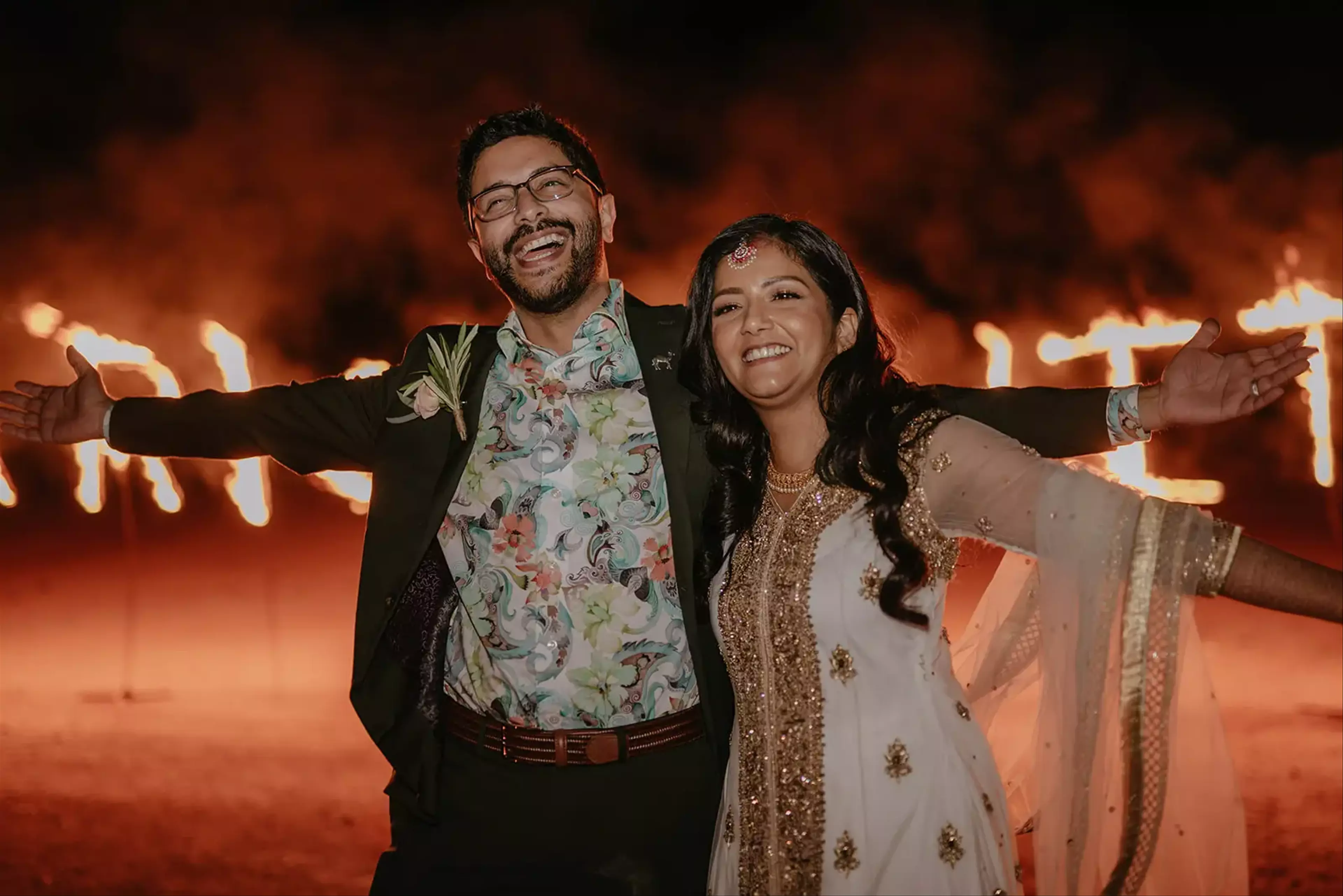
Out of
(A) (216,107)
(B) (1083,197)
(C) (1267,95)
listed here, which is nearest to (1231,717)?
(B) (1083,197)

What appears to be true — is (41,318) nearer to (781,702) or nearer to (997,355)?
(997,355)

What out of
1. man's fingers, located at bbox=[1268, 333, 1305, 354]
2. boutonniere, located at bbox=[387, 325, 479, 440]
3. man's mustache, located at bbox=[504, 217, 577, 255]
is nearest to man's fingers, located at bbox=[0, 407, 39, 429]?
boutonniere, located at bbox=[387, 325, 479, 440]

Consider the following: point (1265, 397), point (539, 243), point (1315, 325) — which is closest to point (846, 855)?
point (1265, 397)

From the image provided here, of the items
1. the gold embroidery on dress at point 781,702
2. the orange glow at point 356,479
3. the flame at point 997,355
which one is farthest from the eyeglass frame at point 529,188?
the flame at point 997,355

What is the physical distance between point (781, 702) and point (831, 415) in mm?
517

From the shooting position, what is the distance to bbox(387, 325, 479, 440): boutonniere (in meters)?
2.18

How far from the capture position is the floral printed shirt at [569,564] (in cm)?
203

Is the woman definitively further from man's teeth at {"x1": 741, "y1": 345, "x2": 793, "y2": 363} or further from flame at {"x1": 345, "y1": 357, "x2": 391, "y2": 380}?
flame at {"x1": 345, "y1": 357, "x2": 391, "y2": 380}

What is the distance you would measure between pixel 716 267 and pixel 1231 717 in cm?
401

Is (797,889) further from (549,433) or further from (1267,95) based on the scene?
(1267,95)

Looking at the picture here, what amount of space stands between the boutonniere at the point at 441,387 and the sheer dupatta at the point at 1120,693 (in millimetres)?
1080

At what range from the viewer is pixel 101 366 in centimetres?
495

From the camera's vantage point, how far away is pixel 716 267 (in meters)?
1.93

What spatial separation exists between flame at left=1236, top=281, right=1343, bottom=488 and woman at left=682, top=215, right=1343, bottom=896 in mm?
3323
